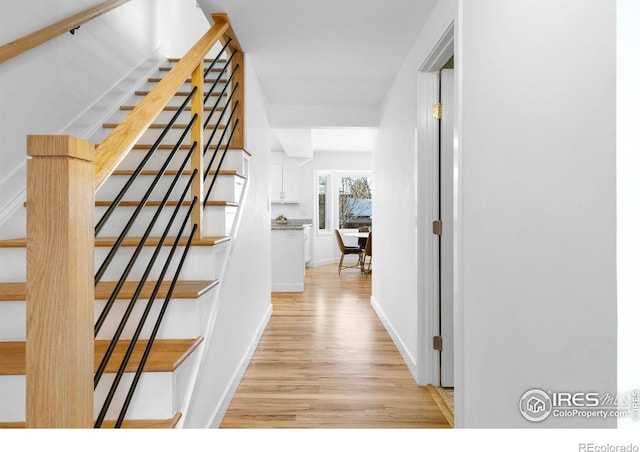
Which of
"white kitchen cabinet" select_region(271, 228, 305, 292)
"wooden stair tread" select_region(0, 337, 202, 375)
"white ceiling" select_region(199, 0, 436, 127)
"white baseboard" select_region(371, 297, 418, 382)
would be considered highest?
"white ceiling" select_region(199, 0, 436, 127)

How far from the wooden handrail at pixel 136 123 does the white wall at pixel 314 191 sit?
7.02 m

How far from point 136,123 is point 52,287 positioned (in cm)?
54

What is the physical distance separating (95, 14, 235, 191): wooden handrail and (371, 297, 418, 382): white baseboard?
7.56 ft

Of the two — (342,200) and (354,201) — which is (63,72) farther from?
(354,201)

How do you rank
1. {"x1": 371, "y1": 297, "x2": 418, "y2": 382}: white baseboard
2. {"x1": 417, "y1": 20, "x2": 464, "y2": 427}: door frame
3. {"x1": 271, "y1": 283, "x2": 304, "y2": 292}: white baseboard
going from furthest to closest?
{"x1": 271, "y1": 283, "x2": 304, "y2": 292}: white baseboard
{"x1": 371, "y1": 297, "x2": 418, "y2": 382}: white baseboard
{"x1": 417, "y1": 20, "x2": 464, "y2": 427}: door frame

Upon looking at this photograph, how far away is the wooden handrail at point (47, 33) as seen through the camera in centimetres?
171

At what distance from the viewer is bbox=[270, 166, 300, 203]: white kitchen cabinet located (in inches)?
333

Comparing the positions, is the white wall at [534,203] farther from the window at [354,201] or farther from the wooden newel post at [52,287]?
the window at [354,201]

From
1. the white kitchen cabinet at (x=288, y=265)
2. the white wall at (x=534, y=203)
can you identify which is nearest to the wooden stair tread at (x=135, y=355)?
the white wall at (x=534, y=203)

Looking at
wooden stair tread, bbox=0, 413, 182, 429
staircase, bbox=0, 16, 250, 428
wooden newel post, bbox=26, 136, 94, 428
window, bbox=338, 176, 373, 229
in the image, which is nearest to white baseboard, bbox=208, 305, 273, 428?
A: staircase, bbox=0, 16, 250, 428

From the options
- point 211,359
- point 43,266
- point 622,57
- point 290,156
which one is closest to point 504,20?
point 622,57

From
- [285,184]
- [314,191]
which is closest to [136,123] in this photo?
[285,184]

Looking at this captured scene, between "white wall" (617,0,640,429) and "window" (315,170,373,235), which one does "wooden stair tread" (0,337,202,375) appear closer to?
"white wall" (617,0,640,429)

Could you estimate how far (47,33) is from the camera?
1934 millimetres
